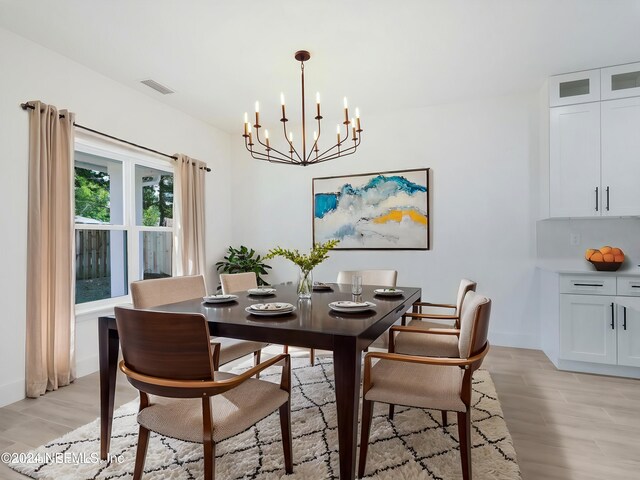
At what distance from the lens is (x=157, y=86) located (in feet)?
11.6

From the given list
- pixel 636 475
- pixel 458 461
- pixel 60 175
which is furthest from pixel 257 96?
pixel 636 475

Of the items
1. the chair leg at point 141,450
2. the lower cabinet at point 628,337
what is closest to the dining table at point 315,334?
the chair leg at point 141,450

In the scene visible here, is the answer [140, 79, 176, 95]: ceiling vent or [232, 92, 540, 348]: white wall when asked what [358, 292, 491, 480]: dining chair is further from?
[140, 79, 176, 95]: ceiling vent

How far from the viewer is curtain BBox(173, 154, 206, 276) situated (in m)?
4.07

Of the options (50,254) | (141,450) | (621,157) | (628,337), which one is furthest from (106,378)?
(621,157)

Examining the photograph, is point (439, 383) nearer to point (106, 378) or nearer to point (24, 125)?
point (106, 378)

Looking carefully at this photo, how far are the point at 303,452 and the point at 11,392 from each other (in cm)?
218

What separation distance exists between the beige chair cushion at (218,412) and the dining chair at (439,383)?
1.33 feet

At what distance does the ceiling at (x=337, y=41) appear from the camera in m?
2.39

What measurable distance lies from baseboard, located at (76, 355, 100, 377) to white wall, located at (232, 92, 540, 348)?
249 centimetres

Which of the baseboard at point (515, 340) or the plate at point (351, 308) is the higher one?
the plate at point (351, 308)

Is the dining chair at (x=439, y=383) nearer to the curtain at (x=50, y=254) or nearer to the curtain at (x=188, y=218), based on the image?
the curtain at (x=50, y=254)

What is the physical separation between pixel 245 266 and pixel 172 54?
251 cm

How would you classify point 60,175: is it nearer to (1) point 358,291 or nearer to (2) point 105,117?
(2) point 105,117
